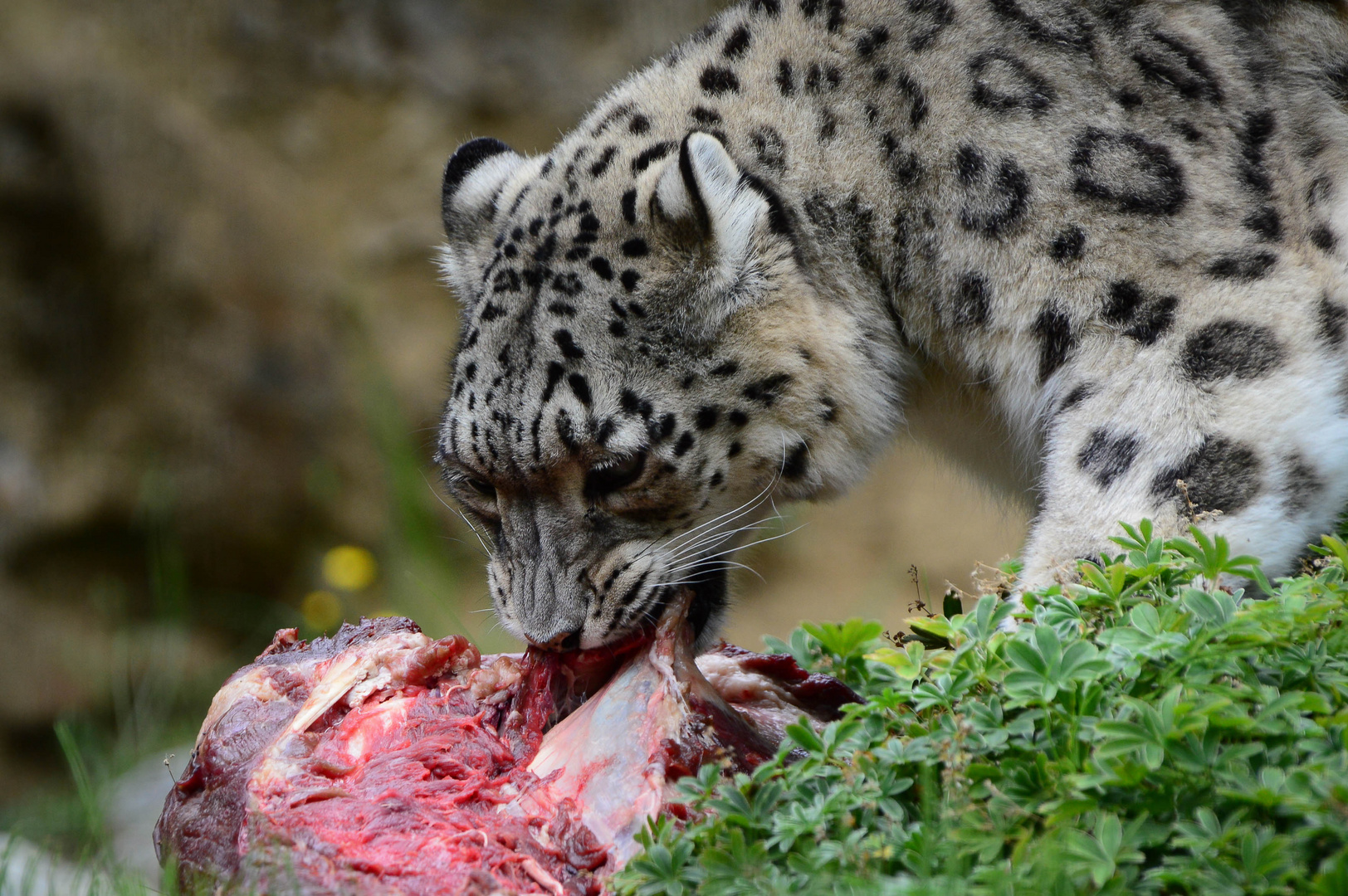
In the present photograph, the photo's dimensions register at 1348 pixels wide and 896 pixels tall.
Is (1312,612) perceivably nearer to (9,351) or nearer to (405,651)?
(405,651)

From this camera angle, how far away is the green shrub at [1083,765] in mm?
1812

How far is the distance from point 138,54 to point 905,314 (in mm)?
6420

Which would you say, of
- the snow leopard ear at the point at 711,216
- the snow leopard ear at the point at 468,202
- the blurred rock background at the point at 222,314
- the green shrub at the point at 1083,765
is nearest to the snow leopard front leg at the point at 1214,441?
the green shrub at the point at 1083,765

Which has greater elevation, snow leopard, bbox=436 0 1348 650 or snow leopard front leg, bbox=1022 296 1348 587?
snow leopard, bbox=436 0 1348 650

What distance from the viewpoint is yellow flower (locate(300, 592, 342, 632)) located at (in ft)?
24.4

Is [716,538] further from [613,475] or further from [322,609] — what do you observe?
[322,609]

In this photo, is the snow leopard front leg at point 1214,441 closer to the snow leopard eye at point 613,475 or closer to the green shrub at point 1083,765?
the green shrub at point 1083,765

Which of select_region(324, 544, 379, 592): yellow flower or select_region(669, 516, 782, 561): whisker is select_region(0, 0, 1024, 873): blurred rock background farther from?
select_region(669, 516, 782, 561): whisker

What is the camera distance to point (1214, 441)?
2.97 metres

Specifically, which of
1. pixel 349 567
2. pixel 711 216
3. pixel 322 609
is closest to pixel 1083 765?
pixel 711 216

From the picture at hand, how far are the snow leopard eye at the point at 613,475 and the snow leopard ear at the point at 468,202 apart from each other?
1093 mm

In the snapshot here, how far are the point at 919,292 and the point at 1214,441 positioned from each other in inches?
39.2

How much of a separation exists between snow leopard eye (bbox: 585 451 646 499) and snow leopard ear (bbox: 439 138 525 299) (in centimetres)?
109

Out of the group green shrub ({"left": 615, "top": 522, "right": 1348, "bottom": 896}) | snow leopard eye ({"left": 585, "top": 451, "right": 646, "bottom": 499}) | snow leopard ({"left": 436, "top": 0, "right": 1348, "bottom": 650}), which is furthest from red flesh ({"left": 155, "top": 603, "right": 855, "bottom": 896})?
snow leopard eye ({"left": 585, "top": 451, "right": 646, "bottom": 499})
